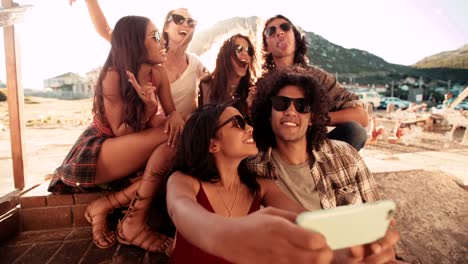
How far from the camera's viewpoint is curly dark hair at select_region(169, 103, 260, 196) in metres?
1.93

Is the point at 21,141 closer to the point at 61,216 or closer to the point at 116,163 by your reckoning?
the point at 61,216

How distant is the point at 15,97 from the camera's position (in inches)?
109

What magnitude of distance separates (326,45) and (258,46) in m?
101

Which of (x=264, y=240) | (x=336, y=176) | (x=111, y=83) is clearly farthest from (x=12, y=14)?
(x=336, y=176)

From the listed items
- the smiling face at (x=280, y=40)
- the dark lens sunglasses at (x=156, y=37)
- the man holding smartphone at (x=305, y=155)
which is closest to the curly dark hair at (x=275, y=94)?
the man holding smartphone at (x=305, y=155)

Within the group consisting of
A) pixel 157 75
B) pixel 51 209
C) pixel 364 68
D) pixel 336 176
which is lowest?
pixel 51 209

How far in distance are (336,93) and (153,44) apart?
6.33 ft

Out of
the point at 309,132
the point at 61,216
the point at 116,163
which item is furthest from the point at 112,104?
the point at 309,132

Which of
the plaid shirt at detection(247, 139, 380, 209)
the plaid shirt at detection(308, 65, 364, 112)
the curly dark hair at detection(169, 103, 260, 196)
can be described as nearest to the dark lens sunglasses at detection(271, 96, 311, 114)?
the plaid shirt at detection(247, 139, 380, 209)

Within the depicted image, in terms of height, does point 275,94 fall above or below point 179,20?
below

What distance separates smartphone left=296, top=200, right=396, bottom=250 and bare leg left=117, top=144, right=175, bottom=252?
166 cm

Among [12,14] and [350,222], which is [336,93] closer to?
[350,222]

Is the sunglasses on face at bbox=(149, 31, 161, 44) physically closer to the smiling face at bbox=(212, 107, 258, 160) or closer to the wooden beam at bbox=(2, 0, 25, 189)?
the smiling face at bbox=(212, 107, 258, 160)

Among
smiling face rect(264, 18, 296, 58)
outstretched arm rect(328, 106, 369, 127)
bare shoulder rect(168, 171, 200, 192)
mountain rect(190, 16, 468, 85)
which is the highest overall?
mountain rect(190, 16, 468, 85)
